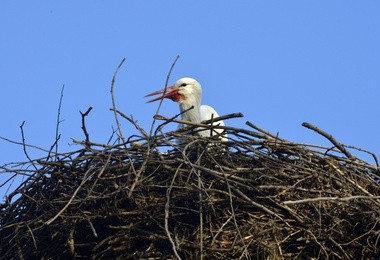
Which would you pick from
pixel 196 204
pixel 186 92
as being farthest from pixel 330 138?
pixel 186 92

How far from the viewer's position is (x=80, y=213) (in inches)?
150

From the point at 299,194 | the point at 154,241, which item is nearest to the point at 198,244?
the point at 154,241

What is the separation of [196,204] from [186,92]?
221cm

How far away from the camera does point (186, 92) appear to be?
5.88 m

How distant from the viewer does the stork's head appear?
19.2 feet

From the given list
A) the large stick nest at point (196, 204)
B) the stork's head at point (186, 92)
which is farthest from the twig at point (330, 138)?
the stork's head at point (186, 92)

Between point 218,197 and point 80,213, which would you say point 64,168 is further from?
point 218,197

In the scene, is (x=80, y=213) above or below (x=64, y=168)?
below

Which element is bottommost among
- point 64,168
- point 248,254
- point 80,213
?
point 248,254

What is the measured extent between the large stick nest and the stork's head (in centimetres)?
180

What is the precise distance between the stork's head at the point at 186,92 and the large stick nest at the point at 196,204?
5.92 feet

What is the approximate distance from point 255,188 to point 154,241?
494mm

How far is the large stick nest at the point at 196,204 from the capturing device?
145 inches

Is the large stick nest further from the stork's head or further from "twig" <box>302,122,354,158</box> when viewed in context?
the stork's head
